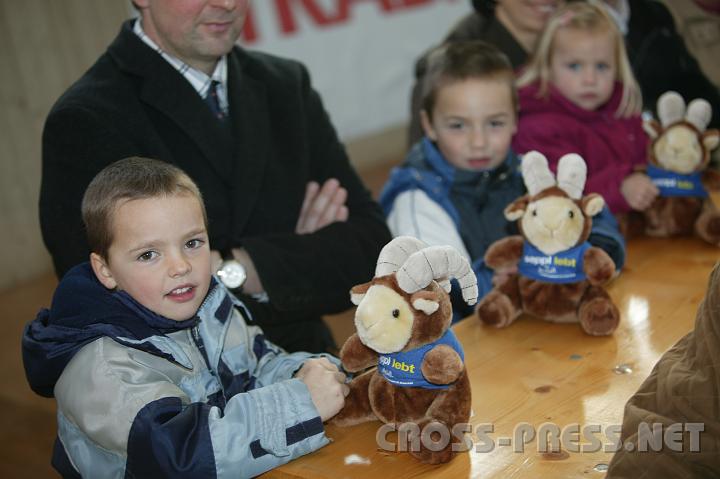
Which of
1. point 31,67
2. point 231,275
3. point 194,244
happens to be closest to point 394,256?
point 194,244

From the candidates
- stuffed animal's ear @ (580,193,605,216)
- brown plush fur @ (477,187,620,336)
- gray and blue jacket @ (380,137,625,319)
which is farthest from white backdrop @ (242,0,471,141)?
stuffed animal's ear @ (580,193,605,216)

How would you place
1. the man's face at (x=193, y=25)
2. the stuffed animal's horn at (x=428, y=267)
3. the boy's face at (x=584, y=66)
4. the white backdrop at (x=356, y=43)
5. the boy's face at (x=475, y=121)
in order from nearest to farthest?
the stuffed animal's horn at (x=428, y=267)
the man's face at (x=193, y=25)
the boy's face at (x=475, y=121)
the boy's face at (x=584, y=66)
the white backdrop at (x=356, y=43)

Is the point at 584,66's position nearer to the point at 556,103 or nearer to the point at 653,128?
the point at 556,103

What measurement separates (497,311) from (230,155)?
755 mm

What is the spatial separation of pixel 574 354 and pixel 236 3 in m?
1.13

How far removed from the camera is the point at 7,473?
117 inches

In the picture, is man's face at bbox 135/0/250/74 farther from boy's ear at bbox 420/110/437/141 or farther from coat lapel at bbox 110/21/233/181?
boy's ear at bbox 420/110/437/141

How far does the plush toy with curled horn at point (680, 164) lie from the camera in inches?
90.7

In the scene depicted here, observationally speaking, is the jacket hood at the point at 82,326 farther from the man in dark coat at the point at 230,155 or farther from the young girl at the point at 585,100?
the young girl at the point at 585,100

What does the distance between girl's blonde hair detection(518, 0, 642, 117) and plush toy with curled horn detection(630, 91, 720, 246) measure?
0.27 m

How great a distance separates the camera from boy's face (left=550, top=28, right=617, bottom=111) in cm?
252

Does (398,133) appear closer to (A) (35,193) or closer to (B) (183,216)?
(A) (35,193)

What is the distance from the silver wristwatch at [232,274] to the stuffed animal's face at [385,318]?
0.70 m

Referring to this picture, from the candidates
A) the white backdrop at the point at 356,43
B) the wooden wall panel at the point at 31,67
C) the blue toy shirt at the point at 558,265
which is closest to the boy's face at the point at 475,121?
the blue toy shirt at the point at 558,265
